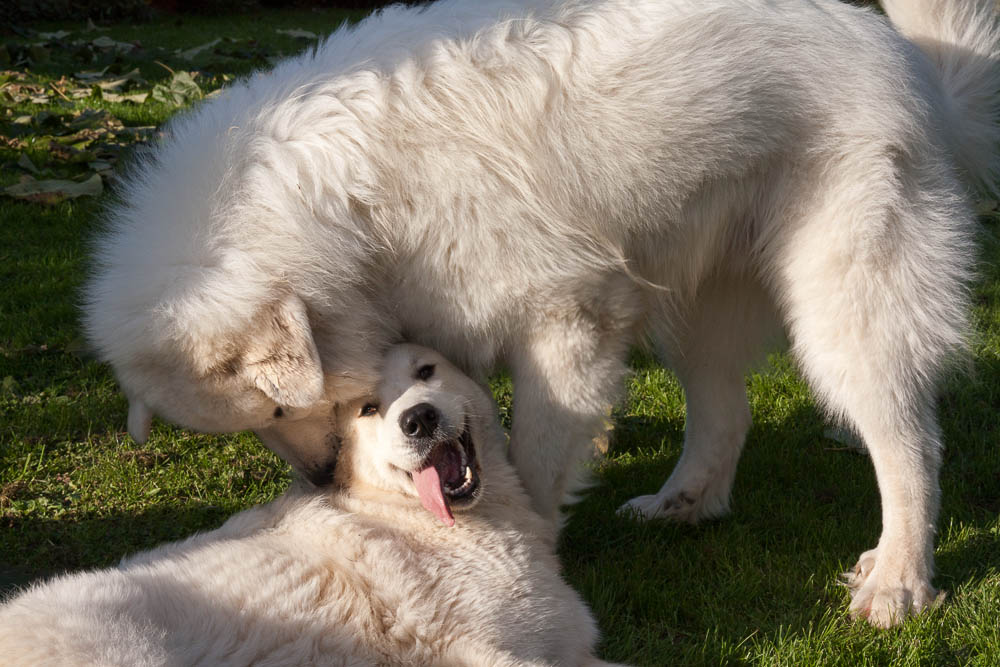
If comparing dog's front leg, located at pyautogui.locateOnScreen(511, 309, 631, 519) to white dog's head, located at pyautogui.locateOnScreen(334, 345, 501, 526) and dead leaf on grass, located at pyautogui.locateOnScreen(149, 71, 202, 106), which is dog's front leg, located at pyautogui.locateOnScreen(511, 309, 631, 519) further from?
dead leaf on grass, located at pyautogui.locateOnScreen(149, 71, 202, 106)

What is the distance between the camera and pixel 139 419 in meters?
3.49

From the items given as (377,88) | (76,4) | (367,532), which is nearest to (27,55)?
(76,4)

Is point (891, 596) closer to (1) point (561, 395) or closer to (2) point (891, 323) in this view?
(2) point (891, 323)

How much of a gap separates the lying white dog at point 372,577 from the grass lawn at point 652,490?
0.56 metres

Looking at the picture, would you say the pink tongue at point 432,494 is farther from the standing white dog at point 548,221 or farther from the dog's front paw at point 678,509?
the dog's front paw at point 678,509

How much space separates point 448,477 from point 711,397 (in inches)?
58.5

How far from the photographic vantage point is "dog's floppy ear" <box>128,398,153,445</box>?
11.3ft

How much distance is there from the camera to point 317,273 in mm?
3277

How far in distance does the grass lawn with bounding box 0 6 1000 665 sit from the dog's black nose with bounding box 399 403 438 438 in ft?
3.14

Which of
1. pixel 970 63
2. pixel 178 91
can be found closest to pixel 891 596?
pixel 970 63

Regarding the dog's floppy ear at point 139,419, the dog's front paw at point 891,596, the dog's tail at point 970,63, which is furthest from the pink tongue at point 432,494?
the dog's tail at point 970,63

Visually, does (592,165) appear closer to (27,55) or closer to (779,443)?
(779,443)

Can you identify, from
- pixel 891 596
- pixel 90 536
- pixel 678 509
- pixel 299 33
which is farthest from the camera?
pixel 299 33

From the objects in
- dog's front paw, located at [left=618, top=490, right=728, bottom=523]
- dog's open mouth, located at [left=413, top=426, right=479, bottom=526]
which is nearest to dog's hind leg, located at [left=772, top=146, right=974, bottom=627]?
dog's front paw, located at [left=618, top=490, right=728, bottom=523]
